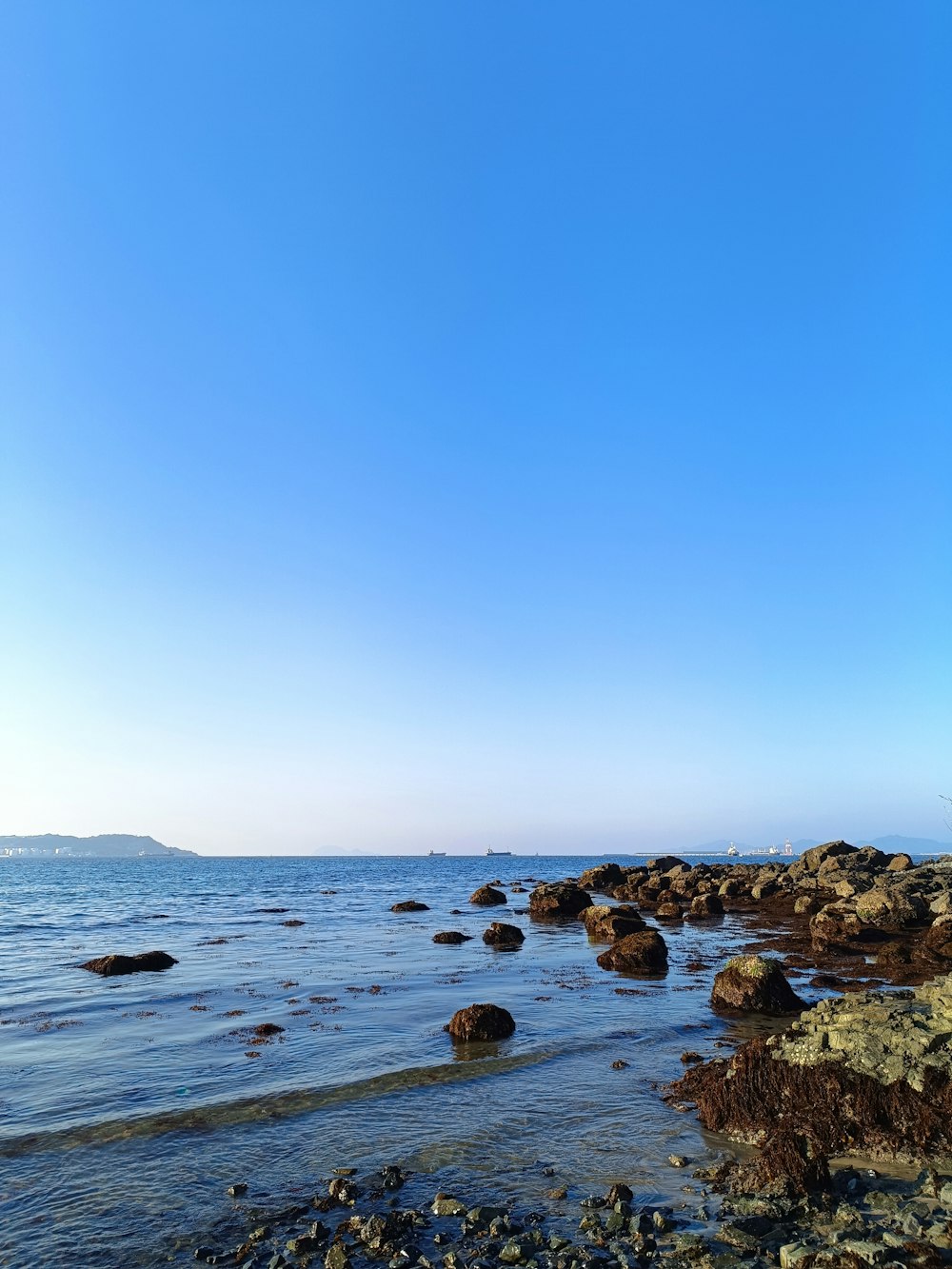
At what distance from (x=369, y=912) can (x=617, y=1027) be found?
37780mm

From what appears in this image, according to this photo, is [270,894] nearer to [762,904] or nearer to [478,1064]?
[762,904]

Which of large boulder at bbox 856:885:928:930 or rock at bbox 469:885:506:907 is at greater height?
large boulder at bbox 856:885:928:930

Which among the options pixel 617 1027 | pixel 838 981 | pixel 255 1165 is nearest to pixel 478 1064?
pixel 617 1027

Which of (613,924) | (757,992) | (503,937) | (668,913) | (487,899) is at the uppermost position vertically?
(757,992)

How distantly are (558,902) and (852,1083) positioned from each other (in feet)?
129

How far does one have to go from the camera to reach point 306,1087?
13297 millimetres

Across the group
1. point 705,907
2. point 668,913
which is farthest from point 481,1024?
point 705,907

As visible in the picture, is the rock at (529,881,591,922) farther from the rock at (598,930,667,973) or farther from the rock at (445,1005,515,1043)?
the rock at (445,1005,515,1043)

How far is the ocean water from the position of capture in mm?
9320

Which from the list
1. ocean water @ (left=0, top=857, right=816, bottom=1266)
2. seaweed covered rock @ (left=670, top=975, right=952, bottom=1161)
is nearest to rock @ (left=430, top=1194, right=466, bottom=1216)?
ocean water @ (left=0, top=857, right=816, bottom=1266)

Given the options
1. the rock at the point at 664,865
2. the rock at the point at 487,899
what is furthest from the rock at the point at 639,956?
the rock at the point at 664,865

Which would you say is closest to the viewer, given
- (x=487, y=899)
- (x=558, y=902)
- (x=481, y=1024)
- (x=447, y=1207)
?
(x=447, y=1207)

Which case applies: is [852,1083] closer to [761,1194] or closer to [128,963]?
[761,1194]

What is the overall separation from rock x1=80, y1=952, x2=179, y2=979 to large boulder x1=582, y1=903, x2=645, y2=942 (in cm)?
1857
